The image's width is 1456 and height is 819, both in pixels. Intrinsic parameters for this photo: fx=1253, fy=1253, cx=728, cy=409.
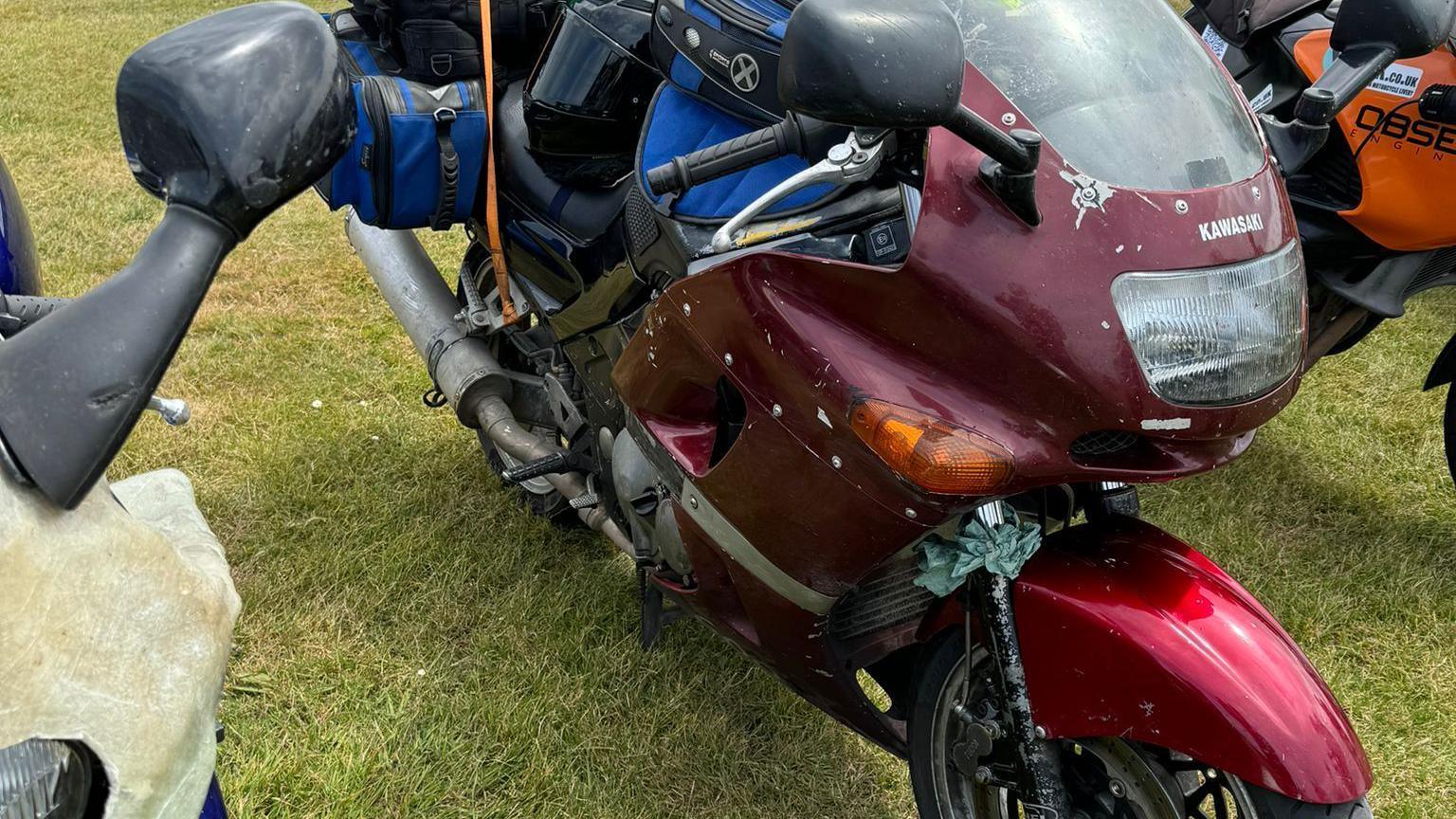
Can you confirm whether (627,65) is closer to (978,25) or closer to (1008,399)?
(978,25)

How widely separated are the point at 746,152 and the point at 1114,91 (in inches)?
18.6

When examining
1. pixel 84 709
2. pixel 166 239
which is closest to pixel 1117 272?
pixel 166 239

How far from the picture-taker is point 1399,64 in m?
3.13

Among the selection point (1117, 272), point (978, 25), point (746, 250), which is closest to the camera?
point (1117, 272)

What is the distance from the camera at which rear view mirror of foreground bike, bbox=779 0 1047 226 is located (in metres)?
1.31

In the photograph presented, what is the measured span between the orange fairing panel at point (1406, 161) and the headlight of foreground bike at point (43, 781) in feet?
10.1

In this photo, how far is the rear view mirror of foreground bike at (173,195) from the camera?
88cm

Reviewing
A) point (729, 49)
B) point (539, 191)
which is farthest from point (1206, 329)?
point (539, 191)

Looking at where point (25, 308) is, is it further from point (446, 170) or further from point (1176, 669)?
point (1176, 669)

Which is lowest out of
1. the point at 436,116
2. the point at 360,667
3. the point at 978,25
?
the point at 360,667

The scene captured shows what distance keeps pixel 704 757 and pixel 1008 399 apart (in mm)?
1340

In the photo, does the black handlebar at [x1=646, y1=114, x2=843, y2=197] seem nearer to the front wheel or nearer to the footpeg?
the front wheel

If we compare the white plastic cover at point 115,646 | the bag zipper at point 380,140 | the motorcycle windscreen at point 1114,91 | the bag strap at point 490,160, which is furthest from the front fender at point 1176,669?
the bag zipper at point 380,140

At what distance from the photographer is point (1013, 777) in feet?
6.04
